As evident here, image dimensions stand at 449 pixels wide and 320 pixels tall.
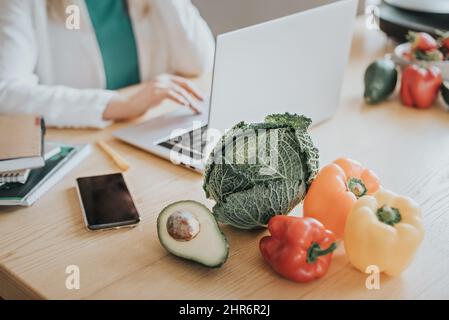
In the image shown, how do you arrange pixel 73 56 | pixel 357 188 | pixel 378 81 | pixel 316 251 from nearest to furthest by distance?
pixel 316 251, pixel 357 188, pixel 378 81, pixel 73 56

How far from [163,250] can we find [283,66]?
491 mm

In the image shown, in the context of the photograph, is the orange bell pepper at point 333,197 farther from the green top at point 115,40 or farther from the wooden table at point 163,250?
the green top at point 115,40

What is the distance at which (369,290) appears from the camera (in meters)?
0.84

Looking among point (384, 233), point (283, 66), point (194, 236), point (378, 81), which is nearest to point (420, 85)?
point (378, 81)

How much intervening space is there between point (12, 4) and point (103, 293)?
2.99ft

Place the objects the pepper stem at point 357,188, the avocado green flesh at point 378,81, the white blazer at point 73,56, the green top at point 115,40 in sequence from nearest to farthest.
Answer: the pepper stem at point 357,188
the white blazer at point 73,56
the avocado green flesh at point 378,81
the green top at point 115,40

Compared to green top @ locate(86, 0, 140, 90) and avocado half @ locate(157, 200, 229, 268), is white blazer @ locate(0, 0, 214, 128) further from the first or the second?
avocado half @ locate(157, 200, 229, 268)

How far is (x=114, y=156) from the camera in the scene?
1208 mm

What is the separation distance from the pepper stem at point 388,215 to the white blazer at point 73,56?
29.8 inches

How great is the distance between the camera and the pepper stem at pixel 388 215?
2.76 ft

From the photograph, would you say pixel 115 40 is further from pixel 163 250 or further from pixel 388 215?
pixel 388 215

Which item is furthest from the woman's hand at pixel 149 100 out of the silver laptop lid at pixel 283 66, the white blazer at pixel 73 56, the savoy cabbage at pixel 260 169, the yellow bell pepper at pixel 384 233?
the yellow bell pepper at pixel 384 233

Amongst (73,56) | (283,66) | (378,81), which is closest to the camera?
(283,66)

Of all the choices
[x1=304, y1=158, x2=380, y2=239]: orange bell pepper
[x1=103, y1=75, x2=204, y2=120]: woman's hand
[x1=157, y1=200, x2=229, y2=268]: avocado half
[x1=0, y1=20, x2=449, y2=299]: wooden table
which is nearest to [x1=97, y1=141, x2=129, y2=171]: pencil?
[x1=0, y1=20, x2=449, y2=299]: wooden table
